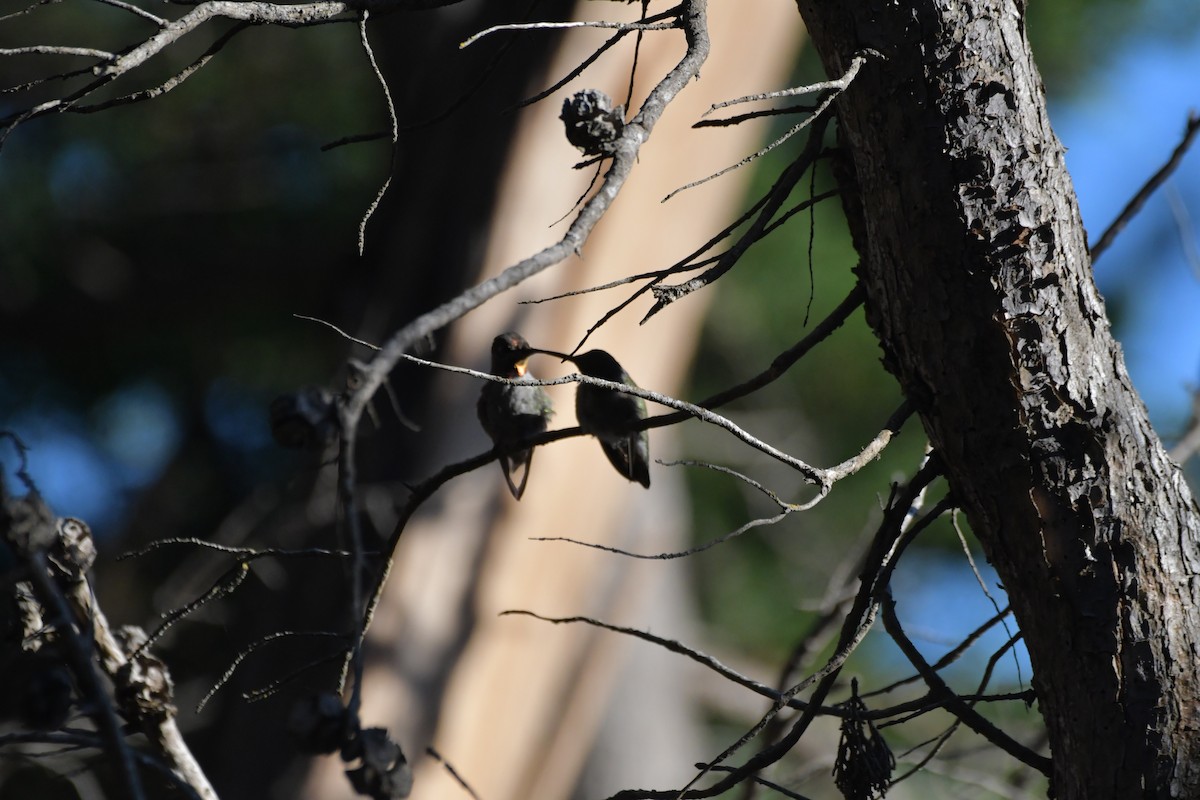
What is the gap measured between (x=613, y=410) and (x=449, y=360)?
1022 mm

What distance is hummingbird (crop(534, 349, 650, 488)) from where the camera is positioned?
1.29m

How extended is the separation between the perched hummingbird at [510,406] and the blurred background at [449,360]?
0.85 ft

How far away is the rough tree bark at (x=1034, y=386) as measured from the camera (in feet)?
2.75

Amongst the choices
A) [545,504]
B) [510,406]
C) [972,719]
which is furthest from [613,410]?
[545,504]

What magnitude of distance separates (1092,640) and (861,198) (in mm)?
420

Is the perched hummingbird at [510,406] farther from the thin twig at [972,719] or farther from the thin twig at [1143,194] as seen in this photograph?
the thin twig at [1143,194]

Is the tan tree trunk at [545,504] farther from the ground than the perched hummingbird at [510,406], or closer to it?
farther from the ground

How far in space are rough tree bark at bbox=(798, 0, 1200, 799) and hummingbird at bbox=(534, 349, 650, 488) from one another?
1.48ft

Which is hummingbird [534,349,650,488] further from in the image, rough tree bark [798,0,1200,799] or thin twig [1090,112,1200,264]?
thin twig [1090,112,1200,264]

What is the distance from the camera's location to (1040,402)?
0.85 meters

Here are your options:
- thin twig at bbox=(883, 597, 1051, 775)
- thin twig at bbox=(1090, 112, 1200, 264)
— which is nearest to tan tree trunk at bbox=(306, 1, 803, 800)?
thin twig at bbox=(1090, 112, 1200, 264)

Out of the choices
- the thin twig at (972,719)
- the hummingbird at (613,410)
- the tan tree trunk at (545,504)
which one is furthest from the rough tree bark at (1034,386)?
the tan tree trunk at (545,504)

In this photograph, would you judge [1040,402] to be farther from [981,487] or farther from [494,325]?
[494,325]

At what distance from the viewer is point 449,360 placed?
2311 mm
